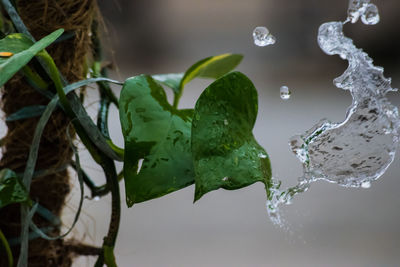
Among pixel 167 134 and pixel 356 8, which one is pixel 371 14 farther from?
pixel 167 134

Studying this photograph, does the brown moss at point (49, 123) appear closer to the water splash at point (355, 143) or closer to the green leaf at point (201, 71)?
the green leaf at point (201, 71)

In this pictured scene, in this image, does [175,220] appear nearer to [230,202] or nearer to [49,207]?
[230,202]

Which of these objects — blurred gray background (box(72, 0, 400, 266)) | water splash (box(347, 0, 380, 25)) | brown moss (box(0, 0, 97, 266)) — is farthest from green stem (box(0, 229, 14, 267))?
water splash (box(347, 0, 380, 25))

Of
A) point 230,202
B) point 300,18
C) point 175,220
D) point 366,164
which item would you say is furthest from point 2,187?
point 300,18

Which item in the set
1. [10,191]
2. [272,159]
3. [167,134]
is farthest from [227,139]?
[272,159]

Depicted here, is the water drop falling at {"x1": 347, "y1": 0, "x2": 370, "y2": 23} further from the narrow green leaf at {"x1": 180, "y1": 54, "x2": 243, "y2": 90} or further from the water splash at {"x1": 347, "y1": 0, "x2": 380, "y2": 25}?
the narrow green leaf at {"x1": 180, "y1": 54, "x2": 243, "y2": 90}
